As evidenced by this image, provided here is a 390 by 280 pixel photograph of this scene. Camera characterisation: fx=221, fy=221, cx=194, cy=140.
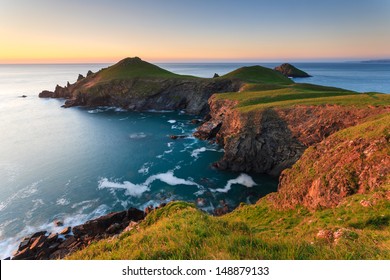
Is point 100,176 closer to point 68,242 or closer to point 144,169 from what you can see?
point 144,169

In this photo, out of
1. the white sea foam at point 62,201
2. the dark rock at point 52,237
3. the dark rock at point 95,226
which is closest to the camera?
the dark rock at point 52,237

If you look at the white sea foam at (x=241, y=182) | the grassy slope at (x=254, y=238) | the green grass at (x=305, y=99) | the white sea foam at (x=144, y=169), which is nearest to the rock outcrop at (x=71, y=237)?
the white sea foam at (x=144, y=169)

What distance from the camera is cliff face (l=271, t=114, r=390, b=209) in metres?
19.5

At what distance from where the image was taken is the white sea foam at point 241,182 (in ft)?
130

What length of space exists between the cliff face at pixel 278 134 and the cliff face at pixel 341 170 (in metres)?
13.7

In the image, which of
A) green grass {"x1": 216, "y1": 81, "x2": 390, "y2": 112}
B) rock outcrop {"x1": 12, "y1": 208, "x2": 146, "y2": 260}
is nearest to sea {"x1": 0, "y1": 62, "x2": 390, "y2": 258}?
rock outcrop {"x1": 12, "y1": 208, "x2": 146, "y2": 260}

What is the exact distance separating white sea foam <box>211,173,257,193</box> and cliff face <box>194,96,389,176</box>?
255 centimetres

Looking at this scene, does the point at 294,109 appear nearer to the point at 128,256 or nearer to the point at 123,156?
the point at 123,156

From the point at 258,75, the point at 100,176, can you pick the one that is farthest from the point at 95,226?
the point at 258,75

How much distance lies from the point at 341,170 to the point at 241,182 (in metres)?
21.9

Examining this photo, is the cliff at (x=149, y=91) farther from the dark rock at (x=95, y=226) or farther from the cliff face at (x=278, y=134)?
the dark rock at (x=95, y=226)

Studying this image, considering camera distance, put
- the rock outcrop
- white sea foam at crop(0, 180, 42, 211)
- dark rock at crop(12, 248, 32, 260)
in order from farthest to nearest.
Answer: white sea foam at crop(0, 180, 42, 211) → the rock outcrop → dark rock at crop(12, 248, 32, 260)

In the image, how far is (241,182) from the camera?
41906 millimetres

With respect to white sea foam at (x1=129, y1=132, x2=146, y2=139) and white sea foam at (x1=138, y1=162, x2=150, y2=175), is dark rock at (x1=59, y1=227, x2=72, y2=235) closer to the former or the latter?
white sea foam at (x1=138, y1=162, x2=150, y2=175)
